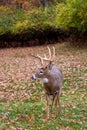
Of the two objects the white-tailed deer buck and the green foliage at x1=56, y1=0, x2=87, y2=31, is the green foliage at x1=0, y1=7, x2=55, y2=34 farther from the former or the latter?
the white-tailed deer buck

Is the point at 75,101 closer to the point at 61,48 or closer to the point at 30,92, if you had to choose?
the point at 30,92

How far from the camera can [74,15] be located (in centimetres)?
2503

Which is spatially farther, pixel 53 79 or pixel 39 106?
pixel 39 106

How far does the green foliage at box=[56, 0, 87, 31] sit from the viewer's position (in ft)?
80.8

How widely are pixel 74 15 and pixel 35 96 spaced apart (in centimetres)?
1275

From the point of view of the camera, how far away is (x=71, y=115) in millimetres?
9820

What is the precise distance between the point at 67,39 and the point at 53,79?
1989 centimetres

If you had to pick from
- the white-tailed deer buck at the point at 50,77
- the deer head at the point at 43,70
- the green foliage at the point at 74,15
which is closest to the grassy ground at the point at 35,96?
the white-tailed deer buck at the point at 50,77

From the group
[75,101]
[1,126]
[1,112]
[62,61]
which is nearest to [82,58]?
[62,61]

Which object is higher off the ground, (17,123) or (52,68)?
(52,68)

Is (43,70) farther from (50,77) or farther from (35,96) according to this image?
(35,96)

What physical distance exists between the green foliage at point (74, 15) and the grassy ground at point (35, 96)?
1616 millimetres

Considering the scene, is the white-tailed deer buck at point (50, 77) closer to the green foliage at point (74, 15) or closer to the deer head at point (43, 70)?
the deer head at point (43, 70)

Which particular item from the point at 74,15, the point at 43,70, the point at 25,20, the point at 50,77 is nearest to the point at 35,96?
the point at 50,77
